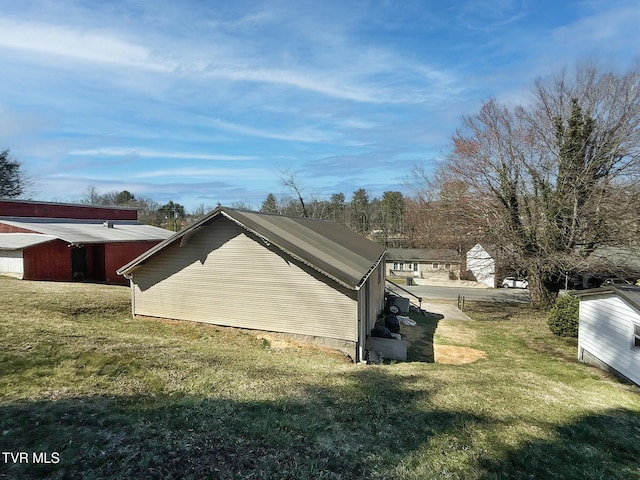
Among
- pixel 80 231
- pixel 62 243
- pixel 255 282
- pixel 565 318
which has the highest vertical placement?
pixel 80 231

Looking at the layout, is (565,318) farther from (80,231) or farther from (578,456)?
(80,231)

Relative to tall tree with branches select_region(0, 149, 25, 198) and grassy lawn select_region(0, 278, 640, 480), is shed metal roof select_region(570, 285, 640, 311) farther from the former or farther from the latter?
tall tree with branches select_region(0, 149, 25, 198)

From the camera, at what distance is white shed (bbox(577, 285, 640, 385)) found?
36.6 feet

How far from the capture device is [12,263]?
21.0 metres

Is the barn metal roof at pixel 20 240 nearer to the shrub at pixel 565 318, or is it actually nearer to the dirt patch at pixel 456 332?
the dirt patch at pixel 456 332

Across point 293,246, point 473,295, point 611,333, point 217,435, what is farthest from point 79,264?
point 473,295

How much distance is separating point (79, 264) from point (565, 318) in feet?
91.7

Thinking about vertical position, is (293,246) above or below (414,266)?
above

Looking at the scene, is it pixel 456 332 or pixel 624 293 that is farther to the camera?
pixel 456 332

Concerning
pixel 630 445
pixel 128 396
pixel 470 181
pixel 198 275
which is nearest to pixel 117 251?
pixel 198 275

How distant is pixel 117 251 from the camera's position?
2572 centimetres

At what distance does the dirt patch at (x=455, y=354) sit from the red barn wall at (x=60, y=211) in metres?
29.0

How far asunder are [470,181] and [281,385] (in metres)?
20.1

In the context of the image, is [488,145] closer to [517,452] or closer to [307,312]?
[307,312]
